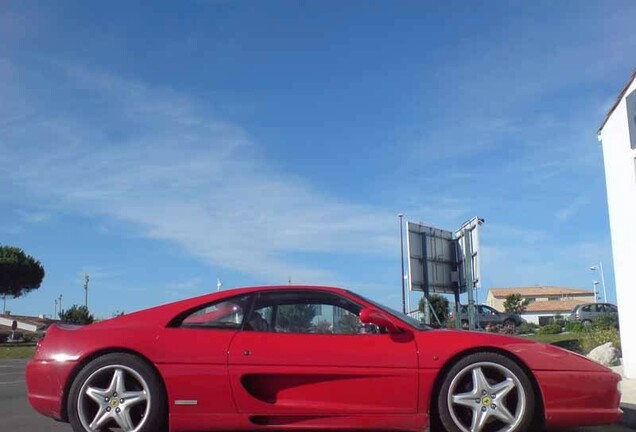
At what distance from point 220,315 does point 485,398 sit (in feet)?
6.87

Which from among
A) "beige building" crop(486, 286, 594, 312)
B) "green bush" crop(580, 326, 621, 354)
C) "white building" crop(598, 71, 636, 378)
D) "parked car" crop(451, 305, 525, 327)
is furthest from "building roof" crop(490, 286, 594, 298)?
"white building" crop(598, 71, 636, 378)

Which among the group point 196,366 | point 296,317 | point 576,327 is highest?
point 576,327

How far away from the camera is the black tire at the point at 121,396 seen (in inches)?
183

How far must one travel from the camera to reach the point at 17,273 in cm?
6438

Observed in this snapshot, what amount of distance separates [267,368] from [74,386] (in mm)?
1466

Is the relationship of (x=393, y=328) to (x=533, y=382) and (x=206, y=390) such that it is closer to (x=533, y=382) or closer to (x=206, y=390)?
(x=533, y=382)

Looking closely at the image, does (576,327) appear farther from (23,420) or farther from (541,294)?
(541,294)

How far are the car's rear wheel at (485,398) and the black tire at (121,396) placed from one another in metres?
2.08

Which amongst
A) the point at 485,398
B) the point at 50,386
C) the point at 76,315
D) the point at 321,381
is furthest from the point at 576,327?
the point at 76,315

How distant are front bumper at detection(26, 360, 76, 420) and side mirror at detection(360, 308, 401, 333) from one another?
2.22 metres

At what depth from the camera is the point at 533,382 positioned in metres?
4.61

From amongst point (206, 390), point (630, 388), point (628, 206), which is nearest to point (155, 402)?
point (206, 390)

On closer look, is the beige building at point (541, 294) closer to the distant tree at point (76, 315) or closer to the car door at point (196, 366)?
the distant tree at point (76, 315)

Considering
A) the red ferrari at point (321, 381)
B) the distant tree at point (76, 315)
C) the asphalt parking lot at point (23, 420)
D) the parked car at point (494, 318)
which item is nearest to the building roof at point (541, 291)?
the distant tree at point (76, 315)
